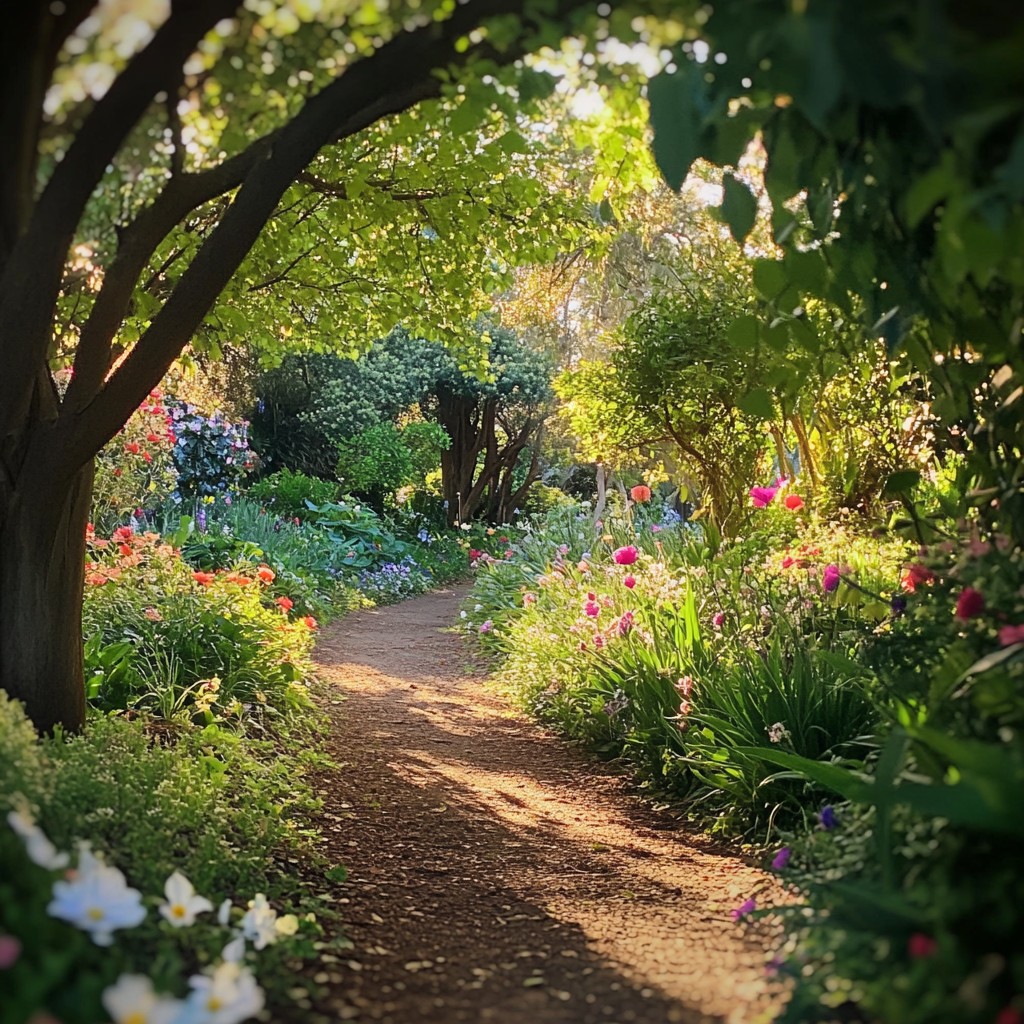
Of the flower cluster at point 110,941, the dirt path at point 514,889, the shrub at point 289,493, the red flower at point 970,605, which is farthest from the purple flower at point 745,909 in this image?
the shrub at point 289,493

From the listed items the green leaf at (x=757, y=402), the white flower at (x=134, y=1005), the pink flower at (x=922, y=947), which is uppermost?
the green leaf at (x=757, y=402)

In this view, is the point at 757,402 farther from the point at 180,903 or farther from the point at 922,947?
the point at 180,903

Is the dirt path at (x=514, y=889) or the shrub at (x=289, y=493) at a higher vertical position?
the shrub at (x=289, y=493)

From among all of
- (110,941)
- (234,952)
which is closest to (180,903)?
(234,952)

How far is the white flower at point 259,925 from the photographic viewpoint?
6.42 feet

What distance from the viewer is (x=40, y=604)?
3.14 metres

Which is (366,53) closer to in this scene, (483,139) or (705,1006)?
(705,1006)

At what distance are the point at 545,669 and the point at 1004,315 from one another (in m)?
4.43

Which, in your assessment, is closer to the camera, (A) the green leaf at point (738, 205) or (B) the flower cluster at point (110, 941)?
(B) the flower cluster at point (110, 941)

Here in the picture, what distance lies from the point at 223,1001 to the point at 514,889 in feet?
5.67

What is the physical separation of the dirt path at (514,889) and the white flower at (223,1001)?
0.42 meters

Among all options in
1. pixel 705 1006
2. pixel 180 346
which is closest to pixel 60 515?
pixel 180 346

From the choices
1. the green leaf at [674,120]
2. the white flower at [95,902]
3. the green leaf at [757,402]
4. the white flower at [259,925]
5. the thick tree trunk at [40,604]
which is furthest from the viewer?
the thick tree trunk at [40,604]

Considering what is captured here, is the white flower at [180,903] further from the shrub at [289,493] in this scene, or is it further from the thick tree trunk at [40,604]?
the shrub at [289,493]
